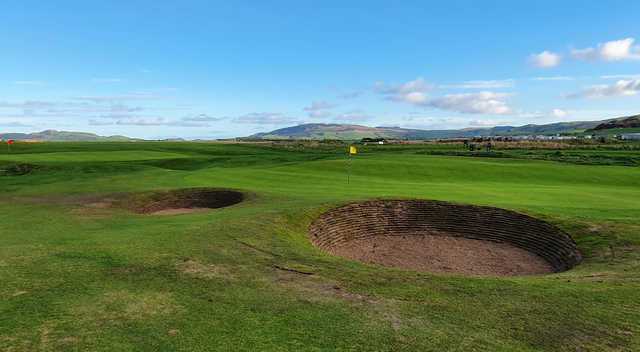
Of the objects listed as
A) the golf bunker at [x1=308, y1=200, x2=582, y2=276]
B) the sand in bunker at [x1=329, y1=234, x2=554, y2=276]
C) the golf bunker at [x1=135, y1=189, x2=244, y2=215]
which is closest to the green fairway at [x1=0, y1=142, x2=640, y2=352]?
the golf bunker at [x1=308, y1=200, x2=582, y2=276]

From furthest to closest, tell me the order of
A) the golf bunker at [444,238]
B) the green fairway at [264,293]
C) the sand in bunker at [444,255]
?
the golf bunker at [444,238] < the sand in bunker at [444,255] < the green fairway at [264,293]

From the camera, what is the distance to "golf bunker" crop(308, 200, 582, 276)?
1576 cm

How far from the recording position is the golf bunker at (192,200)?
23.7 m

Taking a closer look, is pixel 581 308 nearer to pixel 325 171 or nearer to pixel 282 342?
pixel 282 342

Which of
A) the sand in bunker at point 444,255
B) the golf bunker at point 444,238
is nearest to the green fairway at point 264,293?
the golf bunker at point 444,238

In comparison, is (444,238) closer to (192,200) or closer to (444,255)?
(444,255)

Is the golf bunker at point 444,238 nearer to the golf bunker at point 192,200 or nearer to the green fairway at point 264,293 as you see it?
the green fairway at point 264,293

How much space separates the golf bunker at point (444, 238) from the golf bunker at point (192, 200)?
8015mm

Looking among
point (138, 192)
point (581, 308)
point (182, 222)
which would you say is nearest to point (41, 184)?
point (138, 192)

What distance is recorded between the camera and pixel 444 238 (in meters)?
A: 19.7

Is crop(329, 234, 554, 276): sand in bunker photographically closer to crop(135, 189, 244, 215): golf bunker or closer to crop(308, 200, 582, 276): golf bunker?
crop(308, 200, 582, 276): golf bunker

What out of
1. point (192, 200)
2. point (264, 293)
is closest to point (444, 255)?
point (264, 293)

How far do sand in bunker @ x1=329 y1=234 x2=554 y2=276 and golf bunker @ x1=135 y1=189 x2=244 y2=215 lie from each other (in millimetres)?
9708

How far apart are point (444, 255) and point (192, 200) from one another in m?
17.3
